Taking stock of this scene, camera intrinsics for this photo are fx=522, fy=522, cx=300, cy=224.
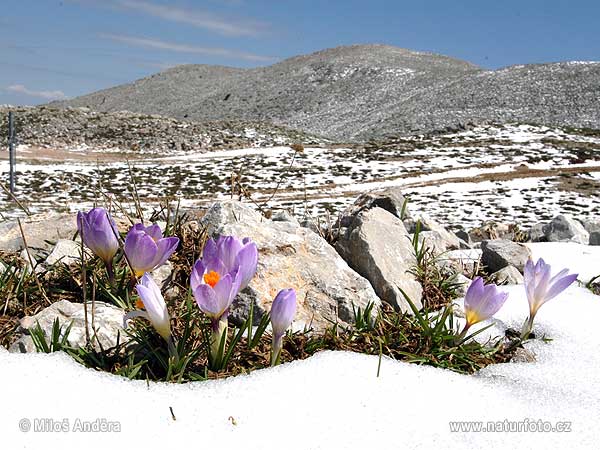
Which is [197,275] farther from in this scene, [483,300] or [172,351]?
[483,300]

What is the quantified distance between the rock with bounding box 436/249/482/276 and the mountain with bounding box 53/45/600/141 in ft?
135

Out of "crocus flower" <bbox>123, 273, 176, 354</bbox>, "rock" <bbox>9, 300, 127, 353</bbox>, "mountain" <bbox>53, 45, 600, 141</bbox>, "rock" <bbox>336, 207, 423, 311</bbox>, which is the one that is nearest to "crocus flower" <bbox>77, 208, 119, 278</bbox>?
"rock" <bbox>9, 300, 127, 353</bbox>

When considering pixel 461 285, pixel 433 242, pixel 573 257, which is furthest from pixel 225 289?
pixel 573 257

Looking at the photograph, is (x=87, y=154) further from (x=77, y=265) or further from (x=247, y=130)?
(x=77, y=265)

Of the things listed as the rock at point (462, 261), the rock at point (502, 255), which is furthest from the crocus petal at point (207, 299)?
the rock at point (502, 255)

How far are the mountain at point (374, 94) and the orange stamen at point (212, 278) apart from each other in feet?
142

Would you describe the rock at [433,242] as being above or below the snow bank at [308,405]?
above

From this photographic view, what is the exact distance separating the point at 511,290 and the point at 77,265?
7.89 feet

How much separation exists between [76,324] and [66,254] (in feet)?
2.49

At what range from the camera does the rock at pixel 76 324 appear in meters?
1.91

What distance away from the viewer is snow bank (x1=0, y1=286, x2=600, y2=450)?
154 centimetres

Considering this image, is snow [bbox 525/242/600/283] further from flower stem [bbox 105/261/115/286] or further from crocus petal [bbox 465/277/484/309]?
flower stem [bbox 105/261/115/286]

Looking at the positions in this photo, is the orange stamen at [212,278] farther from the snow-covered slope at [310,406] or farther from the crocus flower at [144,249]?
the snow-covered slope at [310,406]

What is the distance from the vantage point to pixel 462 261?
144 inches
